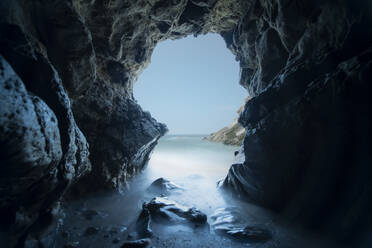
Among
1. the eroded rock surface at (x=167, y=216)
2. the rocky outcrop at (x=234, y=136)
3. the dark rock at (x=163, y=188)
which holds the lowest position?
the dark rock at (x=163, y=188)

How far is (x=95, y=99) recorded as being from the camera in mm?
8305

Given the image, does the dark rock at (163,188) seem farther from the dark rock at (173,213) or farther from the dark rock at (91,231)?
the dark rock at (91,231)

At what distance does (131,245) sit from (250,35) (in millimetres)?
11670

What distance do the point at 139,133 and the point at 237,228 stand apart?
22.6ft

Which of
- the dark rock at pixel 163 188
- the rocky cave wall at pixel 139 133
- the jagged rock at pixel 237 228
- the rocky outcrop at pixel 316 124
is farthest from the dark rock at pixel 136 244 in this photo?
the rocky outcrop at pixel 316 124

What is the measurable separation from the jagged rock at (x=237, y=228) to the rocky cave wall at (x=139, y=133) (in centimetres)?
147

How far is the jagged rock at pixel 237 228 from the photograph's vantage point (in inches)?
191

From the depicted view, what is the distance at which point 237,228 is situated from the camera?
532 centimetres

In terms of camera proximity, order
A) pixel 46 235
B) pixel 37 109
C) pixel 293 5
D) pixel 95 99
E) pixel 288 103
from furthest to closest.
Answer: pixel 95 99 < pixel 293 5 < pixel 288 103 < pixel 46 235 < pixel 37 109

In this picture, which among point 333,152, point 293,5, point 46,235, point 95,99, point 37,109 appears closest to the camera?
point 37,109

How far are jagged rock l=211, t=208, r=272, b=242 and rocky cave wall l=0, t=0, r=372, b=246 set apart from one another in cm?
147

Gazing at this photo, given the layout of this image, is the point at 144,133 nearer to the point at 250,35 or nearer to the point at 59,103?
the point at 59,103

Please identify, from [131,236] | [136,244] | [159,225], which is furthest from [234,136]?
[136,244]

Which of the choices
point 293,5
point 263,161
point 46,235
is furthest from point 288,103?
point 46,235
